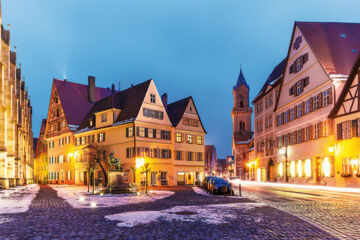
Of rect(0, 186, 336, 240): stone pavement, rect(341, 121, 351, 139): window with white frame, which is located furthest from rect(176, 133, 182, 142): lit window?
rect(0, 186, 336, 240): stone pavement

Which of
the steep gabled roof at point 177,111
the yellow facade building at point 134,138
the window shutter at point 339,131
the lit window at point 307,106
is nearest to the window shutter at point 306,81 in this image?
the lit window at point 307,106

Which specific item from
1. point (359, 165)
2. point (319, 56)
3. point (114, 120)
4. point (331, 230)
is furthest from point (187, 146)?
point (331, 230)

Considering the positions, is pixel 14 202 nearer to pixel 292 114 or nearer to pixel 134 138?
pixel 134 138

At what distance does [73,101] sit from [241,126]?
4503cm

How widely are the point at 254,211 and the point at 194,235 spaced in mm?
5787

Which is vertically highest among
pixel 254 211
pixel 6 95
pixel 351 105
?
pixel 6 95

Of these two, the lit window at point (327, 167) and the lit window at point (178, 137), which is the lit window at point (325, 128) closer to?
the lit window at point (327, 167)

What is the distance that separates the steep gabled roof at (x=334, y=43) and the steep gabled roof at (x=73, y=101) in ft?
124

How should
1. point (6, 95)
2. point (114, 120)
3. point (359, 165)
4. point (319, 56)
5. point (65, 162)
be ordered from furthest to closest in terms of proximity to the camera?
1. point (65, 162)
2. point (114, 120)
3. point (6, 95)
4. point (319, 56)
5. point (359, 165)

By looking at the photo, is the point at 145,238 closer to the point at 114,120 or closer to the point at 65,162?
the point at 114,120

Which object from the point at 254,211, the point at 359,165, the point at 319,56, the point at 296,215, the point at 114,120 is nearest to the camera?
the point at 296,215

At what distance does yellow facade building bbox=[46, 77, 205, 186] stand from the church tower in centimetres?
3488

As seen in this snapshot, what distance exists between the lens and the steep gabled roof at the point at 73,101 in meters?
60.2

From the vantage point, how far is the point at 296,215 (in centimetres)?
1288
